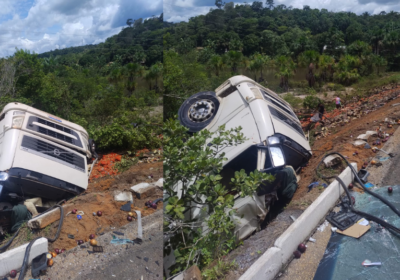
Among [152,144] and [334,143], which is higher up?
[152,144]

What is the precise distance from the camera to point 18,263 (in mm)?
3744

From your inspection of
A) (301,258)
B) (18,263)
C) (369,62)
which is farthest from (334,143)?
(369,62)

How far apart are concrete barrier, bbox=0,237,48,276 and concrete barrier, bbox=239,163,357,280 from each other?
2.48 meters

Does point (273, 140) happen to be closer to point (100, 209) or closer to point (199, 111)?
point (199, 111)

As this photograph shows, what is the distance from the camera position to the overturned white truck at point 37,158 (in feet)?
17.9

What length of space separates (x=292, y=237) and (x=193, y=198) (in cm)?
129

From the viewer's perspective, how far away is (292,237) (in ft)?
12.4

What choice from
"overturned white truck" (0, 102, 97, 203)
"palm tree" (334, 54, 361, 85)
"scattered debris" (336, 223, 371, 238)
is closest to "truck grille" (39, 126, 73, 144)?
"overturned white truck" (0, 102, 97, 203)

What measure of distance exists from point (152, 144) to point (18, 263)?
6472 mm

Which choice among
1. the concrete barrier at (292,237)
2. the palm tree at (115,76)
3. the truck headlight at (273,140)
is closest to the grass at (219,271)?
the concrete barrier at (292,237)

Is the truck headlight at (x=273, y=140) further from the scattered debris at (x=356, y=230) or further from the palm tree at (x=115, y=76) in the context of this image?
the palm tree at (x=115, y=76)

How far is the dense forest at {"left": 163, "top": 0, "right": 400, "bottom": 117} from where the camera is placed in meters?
25.2

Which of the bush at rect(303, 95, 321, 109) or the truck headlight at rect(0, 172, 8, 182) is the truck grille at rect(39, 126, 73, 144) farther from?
the bush at rect(303, 95, 321, 109)

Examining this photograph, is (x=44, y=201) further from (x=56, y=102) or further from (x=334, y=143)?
(x=56, y=102)
